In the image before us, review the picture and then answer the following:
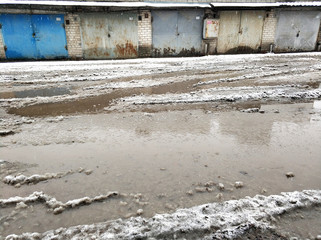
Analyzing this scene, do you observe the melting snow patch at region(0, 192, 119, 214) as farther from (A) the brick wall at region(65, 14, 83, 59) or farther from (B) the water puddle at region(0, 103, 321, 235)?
(A) the brick wall at region(65, 14, 83, 59)

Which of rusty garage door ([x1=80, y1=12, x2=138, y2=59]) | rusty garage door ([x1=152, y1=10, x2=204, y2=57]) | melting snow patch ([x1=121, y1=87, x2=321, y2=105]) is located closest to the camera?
melting snow patch ([x1=121, y1=87, x2=321, y2=105])

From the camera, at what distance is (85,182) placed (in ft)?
6.35

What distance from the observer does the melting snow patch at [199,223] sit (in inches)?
55.3

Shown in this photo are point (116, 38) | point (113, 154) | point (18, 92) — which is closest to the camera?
point (113, 154)

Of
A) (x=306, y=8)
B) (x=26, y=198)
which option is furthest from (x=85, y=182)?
(x=306, y=8)

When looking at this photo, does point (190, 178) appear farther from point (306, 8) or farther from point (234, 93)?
point (306, 8)

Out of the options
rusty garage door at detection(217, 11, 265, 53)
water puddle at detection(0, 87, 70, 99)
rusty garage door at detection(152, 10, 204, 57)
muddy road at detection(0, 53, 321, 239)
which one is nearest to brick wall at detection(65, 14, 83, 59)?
rusty garage door at detection(152, 10, 204, 57)

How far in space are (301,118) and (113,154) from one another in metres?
2.74

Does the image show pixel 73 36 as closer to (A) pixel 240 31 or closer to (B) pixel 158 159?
(A) pixel 240 31

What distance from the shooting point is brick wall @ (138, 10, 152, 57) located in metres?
11.2

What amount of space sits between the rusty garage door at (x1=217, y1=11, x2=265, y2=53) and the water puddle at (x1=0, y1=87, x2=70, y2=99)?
976 cm

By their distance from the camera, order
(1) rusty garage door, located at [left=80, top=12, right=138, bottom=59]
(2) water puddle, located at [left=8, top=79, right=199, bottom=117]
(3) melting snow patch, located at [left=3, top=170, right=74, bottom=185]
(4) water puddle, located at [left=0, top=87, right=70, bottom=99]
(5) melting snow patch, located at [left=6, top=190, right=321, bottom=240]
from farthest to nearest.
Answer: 1. (1) rusty garage door, located at [left=80, top=12, right=138, bottom=59]
2. (4) water puddle, located at [left=0, top=87, right=70, bottom=99]
3. (2) water puddle, located at [left=8, top=79, right=199, bottom=117]
4. (3) melting snow patch, located at [left=3, top=170, right=74, bottom=185]
5. (5) melting snow patch, located at [left=6, top=190, right=321, bottom=240]

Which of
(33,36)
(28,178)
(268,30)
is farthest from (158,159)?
(268,30)

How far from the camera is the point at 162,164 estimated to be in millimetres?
2193
